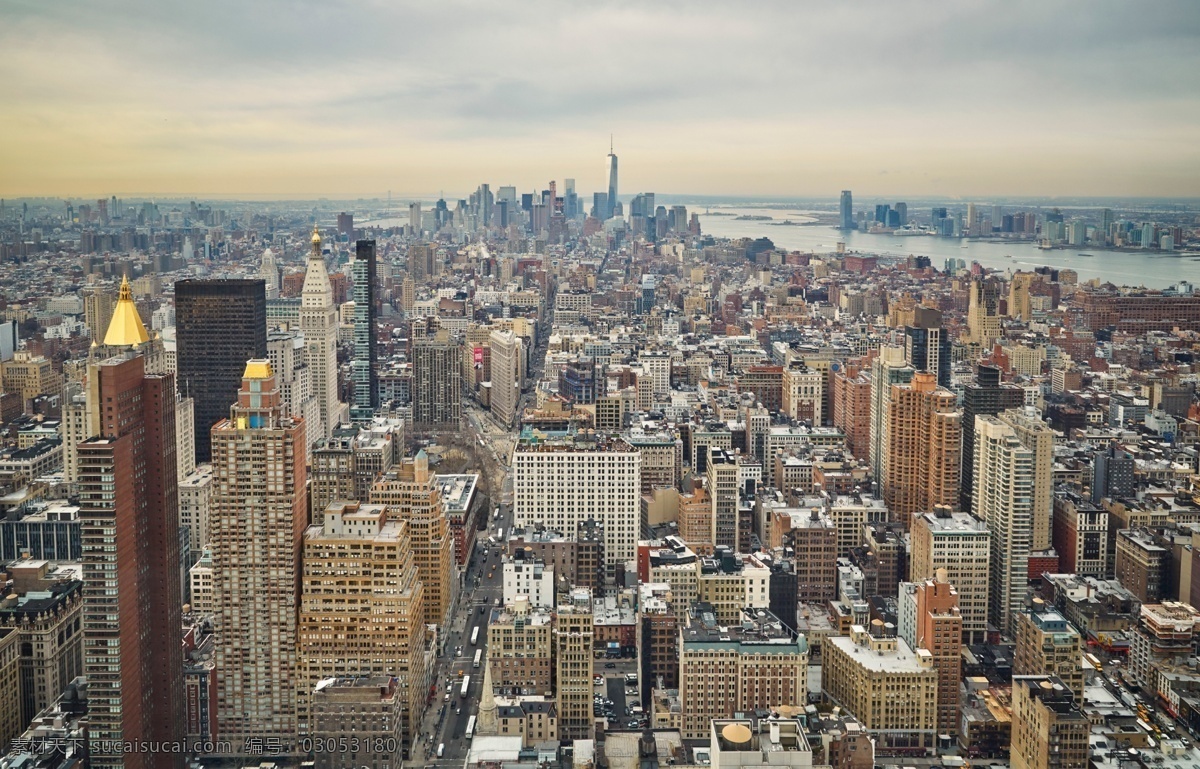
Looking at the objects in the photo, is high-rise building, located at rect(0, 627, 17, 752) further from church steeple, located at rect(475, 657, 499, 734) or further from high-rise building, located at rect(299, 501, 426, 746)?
church steeple, located at rect(475, 657, 499, 734)

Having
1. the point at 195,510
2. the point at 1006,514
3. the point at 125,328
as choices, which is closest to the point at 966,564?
the point at 1006,514

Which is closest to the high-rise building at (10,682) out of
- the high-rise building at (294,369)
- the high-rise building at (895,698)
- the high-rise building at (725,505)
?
the high-rise building at (895,698)

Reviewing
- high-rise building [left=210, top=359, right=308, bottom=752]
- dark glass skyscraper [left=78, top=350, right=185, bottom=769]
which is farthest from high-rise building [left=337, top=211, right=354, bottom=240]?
dark glass skyscraper [left=78, top=350, right=185, bottom=769]

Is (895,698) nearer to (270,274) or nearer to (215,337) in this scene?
(215,337)

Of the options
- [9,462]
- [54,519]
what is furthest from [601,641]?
[9,462]

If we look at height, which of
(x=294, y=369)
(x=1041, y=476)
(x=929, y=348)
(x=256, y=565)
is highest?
(x=929, y=348)
